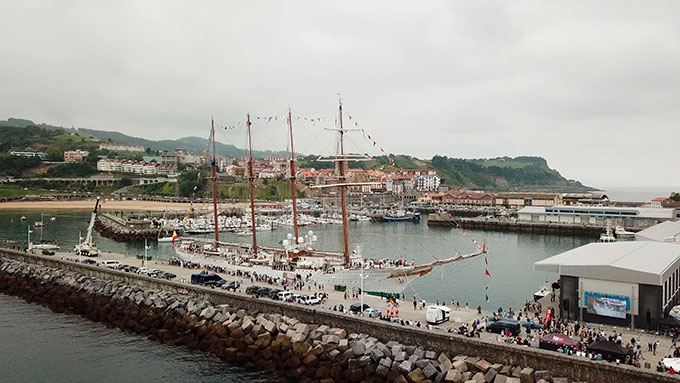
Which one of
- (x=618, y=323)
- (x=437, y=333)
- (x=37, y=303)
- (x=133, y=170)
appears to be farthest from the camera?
(x=133, y=170)

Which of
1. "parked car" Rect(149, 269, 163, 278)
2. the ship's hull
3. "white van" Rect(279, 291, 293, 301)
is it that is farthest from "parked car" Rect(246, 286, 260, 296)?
"parked car" Rect(149, 269, 163, 278)

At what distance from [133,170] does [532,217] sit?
5827 inches

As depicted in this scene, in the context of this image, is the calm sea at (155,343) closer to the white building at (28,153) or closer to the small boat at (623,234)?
the small boat at (623,234)

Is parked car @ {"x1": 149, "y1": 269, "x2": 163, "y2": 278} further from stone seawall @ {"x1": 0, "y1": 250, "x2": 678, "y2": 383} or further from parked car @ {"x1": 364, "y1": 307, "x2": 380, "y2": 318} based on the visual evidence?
parked car @ {"x1": 364, "y1": 307, "x2": 380, "y2": 318}

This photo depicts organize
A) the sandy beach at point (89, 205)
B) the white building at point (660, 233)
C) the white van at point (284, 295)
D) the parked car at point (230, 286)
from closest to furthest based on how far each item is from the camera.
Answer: the white van at point (284, 295) → the parked car at point (230, 286) → the white building at point (660, 233) → the sandy beach at point (89, 205)

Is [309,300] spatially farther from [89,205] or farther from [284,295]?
[89,205]

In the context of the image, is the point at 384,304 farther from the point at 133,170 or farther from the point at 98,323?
the point at 133,170

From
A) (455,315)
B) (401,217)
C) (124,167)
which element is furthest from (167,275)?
(124,167)

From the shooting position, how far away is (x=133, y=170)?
18475 centimetres

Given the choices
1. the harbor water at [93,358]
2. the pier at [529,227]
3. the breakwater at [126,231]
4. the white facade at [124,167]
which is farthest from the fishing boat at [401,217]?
the white facade at [124,167]

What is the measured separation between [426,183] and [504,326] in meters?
163

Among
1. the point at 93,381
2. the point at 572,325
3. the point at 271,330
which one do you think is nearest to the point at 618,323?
the point at 572,325

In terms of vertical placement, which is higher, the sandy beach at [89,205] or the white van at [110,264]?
the sandy beach at [89,205]

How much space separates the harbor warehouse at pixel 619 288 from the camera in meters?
22.2
